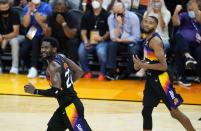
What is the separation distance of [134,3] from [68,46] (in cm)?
175

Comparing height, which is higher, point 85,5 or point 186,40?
point 85,5

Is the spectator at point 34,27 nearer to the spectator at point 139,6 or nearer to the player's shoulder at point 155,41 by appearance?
the spectator at point 139,6

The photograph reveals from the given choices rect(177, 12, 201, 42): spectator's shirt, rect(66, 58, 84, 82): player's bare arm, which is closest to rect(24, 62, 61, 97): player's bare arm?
rect(66, 58, 84, 82): player's bare arm

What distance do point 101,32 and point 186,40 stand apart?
6.19ft

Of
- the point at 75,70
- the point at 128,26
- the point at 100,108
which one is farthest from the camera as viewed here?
the point at 128,26

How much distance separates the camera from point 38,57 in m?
11.9

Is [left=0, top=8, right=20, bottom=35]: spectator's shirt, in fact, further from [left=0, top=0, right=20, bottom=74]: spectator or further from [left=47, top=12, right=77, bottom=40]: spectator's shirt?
[left=47, top=12, right=77, bottom=40]: spectator's shirt

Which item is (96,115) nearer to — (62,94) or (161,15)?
(62,94)

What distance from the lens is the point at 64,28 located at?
11500 millimetres

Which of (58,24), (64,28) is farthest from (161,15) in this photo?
(58,24)

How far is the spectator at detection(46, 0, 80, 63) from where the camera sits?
37.7 ft

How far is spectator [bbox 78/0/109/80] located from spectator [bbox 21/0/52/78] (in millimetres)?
903

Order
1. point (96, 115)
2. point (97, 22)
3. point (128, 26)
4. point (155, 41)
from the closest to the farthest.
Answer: point (155, 41) < point (96, 115) < point (128, 26) < point (97, 22)

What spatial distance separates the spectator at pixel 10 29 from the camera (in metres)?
11.8
